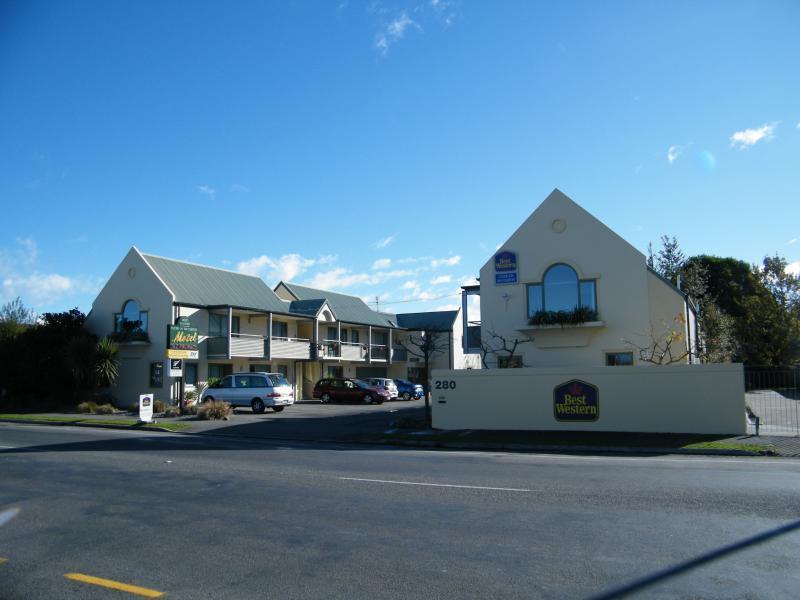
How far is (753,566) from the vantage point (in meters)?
5.97

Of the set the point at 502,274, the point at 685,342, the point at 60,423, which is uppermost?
the point at 502,274

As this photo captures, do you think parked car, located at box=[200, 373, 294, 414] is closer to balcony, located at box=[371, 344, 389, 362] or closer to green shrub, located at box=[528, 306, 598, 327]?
green shrub, located at box=[528, 306, 598, 327]

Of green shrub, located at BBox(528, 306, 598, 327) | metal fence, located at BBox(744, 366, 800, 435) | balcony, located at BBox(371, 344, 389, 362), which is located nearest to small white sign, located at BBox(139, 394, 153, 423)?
green shrub, located at BBox(528, 306, 598, 327)

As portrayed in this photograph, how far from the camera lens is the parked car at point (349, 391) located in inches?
1575

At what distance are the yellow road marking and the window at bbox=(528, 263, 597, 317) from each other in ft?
74.6

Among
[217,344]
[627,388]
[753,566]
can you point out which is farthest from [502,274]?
[753,566]

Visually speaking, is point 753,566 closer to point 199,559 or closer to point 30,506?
point 199,559

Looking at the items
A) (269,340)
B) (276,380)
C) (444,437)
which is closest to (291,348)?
(269,340)

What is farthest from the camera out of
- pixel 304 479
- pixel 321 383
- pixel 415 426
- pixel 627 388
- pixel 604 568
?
pixel 321 383

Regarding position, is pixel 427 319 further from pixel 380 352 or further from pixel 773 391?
pixel 773 391

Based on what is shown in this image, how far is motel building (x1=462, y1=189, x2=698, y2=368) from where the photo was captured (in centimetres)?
2583

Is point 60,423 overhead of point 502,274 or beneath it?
beneath

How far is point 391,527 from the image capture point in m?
7.61

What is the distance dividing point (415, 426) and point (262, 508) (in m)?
13.9
